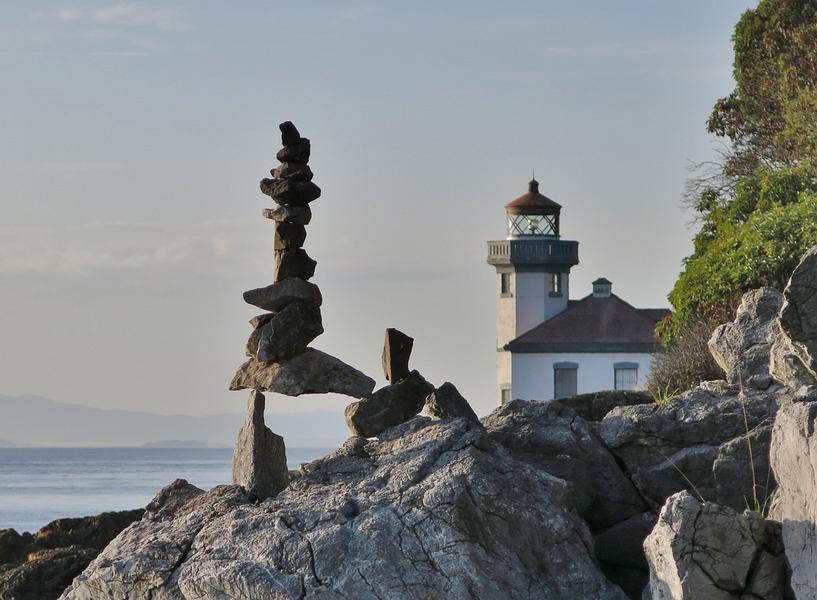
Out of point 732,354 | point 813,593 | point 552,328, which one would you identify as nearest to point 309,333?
point 732,354

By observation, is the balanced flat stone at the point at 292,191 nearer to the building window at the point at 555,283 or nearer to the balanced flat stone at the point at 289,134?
the balanced flat stone at the point at 289,134

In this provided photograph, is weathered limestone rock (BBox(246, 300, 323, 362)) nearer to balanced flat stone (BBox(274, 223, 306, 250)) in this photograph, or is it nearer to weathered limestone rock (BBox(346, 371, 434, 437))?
balanced flat stone (BBox(274, 223, 306, 250))

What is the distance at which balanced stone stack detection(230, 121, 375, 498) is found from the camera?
12.0 metres

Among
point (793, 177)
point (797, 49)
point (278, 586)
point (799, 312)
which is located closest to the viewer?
point (278, 586)

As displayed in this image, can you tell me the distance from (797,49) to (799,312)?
2446 centimetres

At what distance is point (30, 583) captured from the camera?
13758mm

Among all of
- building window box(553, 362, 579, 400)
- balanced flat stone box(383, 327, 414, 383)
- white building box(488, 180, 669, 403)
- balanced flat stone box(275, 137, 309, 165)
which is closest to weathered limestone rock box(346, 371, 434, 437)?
balanced flat stone box(383, 327, 414, 383)

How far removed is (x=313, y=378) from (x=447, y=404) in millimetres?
1084

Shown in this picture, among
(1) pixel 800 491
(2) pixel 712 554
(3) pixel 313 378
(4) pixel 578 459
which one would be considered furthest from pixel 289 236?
(1) pixel 800 491

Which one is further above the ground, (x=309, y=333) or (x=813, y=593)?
(x=309, y=333)

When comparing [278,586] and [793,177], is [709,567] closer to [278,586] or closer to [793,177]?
[278,586]

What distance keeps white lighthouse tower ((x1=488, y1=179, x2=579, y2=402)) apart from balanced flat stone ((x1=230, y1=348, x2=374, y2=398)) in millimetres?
54923

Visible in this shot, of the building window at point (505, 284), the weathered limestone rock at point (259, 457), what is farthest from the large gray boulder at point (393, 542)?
the building window at point (505, 284)

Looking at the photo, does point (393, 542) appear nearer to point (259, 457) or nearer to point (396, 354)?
point (259, 457)
